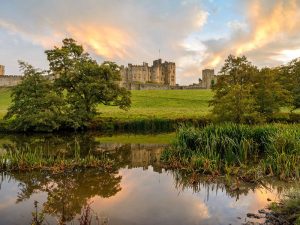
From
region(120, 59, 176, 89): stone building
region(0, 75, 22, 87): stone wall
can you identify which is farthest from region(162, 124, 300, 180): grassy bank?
region(120, 59, 176, 89): stone building

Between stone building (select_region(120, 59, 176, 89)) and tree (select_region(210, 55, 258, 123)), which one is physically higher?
stone building (select_region(120, 59, 176, 89))

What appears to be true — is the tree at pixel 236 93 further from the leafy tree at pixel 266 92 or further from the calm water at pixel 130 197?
the calm water at pixel 130 197

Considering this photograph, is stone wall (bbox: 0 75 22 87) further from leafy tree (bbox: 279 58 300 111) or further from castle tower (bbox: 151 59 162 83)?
leafy tree (bbox: 279 58 300 111)

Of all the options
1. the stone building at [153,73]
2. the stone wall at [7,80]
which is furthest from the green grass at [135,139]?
the stone building at [153,73]

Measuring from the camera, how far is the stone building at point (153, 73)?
494ft

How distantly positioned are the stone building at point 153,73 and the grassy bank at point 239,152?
12799 centimetres

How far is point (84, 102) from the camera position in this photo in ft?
131

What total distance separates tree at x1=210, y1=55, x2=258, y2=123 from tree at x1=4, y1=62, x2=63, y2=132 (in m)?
15.5

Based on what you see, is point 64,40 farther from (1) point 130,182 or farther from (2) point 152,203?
(2) point 152,203

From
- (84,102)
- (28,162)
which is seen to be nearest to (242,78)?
(84,102)

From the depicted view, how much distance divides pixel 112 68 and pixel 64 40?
5.75 m

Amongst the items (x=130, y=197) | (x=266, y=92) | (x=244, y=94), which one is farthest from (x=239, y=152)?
(x=266, y=92)

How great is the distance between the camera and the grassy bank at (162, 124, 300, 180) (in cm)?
1638

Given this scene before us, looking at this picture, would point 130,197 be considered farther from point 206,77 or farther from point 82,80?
point 206,77
